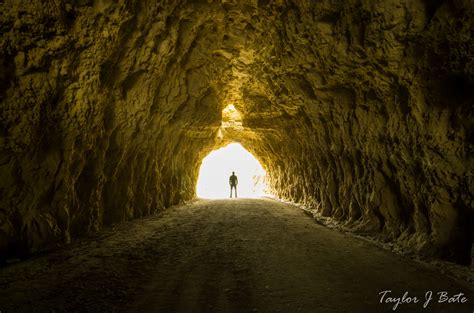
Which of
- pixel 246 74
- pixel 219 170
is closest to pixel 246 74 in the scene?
pixel 246 74

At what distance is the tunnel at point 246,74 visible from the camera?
486cm

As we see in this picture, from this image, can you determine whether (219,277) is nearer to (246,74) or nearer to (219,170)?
(246,74)

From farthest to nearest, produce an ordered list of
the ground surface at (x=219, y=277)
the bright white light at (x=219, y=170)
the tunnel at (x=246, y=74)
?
the bright white light at (x=219, y=170), the tunnel at (x=246, y=74), the ground surface at (x=219, y=277)

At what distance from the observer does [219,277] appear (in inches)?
176

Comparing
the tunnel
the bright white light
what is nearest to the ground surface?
the tunnel

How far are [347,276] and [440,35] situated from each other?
396cm

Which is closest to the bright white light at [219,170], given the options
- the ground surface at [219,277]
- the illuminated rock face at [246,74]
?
the illuminated rock face at [246,74]

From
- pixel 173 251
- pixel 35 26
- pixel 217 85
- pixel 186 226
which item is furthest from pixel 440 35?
pixel 217 85

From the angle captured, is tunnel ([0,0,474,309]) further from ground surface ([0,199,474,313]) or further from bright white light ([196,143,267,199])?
bright white light ([196,143,267,199])

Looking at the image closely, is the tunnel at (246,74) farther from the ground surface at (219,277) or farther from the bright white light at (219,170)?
the bright white light at (219,170)

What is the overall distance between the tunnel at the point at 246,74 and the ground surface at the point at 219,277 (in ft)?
2.93

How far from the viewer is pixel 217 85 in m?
12.6

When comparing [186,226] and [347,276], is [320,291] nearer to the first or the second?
[347,276]

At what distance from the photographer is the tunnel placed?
4.86 m
